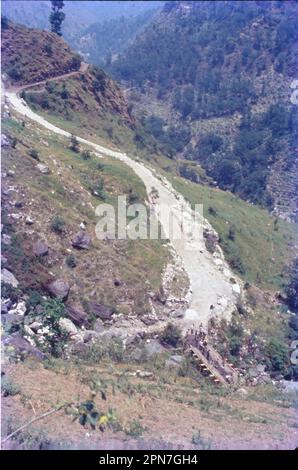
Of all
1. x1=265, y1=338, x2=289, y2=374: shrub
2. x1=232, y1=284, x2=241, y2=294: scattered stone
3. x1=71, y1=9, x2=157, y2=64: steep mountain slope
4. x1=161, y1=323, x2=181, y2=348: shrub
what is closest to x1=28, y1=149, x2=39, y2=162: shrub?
x1=161, y1=323, x2=181, y2=348: shrub

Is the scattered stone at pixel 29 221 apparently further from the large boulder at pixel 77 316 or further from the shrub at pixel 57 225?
the large boulder at pixel 77 316

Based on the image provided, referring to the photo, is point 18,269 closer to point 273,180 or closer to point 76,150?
point 76,150

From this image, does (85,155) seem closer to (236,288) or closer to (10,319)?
(236,288)

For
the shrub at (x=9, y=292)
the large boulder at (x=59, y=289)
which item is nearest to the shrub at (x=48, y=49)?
the large boulder at (x=59, y=289)

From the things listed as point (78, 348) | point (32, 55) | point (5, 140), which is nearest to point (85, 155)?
point (5, 140)

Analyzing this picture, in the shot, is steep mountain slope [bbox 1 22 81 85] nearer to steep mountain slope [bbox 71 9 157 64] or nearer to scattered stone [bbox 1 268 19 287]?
scattered stone [bbox 1 268 19 287]

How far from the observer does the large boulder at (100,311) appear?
1641 centimetres

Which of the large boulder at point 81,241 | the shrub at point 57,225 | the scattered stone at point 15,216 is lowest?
the large boulder at point 81,241

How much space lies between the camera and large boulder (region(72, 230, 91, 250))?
18.1 meters

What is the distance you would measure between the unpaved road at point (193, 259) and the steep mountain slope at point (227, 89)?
55.6 ft

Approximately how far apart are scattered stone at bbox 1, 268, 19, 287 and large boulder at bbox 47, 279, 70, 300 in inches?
39.3

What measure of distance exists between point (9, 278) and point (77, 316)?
2.12 meters

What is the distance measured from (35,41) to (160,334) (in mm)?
26110

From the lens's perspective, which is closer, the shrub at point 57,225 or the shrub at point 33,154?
the shrub at point 57,225
